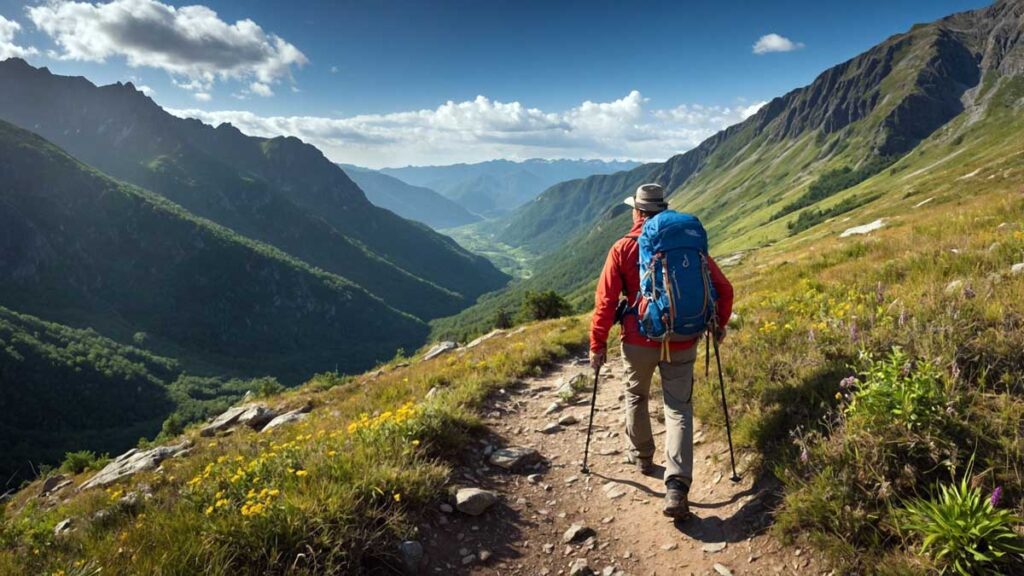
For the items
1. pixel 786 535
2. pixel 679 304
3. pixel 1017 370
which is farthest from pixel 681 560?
pixel 1017 370

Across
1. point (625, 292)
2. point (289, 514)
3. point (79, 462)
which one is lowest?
point (79, 462)

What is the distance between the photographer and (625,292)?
619cm

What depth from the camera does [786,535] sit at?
14.5ft

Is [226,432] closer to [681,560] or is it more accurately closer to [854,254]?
[681,560]

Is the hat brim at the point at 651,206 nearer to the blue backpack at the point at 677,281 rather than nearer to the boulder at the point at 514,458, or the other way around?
the blue backpack at the point at 677,281

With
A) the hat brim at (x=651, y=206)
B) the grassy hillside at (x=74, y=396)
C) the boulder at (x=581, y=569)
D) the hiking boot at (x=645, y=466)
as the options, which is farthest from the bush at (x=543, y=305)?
the grassy hillside at (x=74, y=396)

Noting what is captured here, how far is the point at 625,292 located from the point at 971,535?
375 cm

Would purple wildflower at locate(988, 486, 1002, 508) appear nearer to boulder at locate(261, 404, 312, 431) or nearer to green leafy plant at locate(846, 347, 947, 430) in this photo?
green leafy plant at locate(846, 347, 947, 430)

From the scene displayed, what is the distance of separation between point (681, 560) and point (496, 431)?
3.97 metres

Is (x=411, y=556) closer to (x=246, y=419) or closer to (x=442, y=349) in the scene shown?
(x=246, y=419)

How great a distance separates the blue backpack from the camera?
539 centimetres

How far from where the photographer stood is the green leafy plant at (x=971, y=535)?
3275 millimetres

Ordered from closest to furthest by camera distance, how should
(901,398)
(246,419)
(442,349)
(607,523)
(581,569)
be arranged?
(901,398), (581,569), (607,523), (246,419), (442,349)

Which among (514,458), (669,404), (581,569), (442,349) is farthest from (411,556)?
(442,349)
